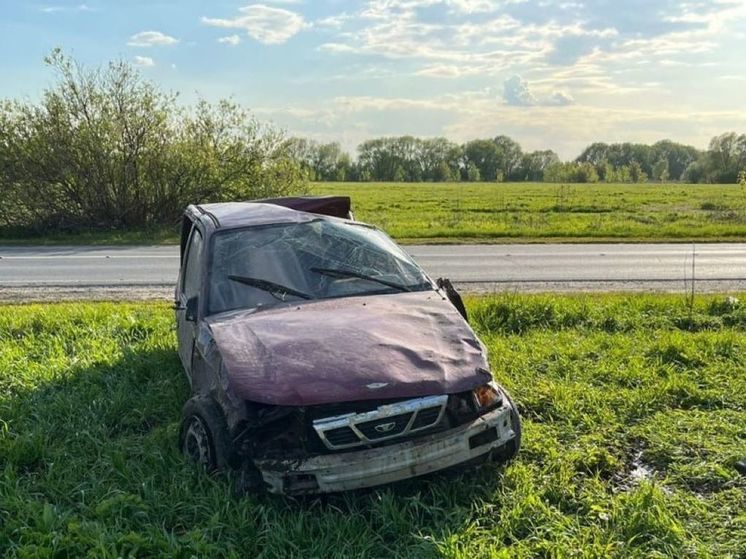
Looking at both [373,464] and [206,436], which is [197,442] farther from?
[373,464]

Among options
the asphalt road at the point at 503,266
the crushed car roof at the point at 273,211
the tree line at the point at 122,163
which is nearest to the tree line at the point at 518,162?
the tree line at the point at 122,163

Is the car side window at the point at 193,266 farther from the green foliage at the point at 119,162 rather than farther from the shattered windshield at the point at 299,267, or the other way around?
the green foliage at the point at 119,162

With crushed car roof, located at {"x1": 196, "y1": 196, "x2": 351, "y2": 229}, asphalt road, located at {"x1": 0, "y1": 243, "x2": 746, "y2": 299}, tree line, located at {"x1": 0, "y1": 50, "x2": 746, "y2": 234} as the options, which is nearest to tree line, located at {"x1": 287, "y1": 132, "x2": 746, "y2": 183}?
tree line, located at {"x1": 0, "y1": 50, "x2": 746, "y2": 234}

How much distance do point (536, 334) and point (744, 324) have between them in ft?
8.48

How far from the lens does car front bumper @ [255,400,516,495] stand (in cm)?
308

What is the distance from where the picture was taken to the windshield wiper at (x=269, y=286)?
4332 millimetres

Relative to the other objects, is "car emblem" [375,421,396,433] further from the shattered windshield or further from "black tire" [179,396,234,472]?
the shattered windshield

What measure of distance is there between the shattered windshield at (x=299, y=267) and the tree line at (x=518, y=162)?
71870 millimetres

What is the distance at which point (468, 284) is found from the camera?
1094 cm

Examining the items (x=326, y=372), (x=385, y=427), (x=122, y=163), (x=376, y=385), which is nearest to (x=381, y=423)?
(x=385, y=427)

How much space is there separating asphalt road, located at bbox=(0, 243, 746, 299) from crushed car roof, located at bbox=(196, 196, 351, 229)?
497 cm

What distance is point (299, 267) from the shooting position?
179 inches

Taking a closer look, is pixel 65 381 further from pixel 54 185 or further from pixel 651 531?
pixel 54 185

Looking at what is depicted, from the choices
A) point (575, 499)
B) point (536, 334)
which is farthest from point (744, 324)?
point (575, 499)
